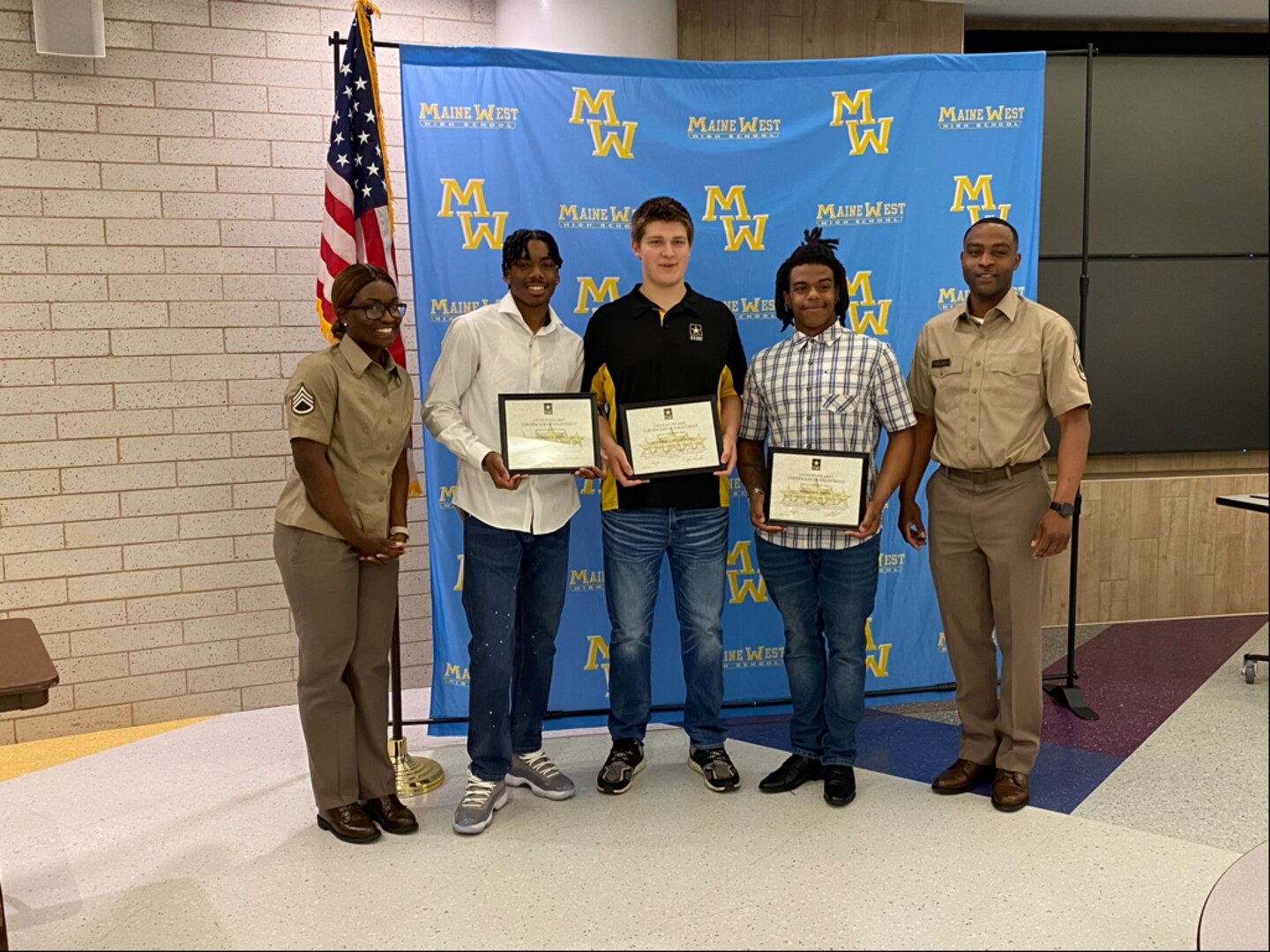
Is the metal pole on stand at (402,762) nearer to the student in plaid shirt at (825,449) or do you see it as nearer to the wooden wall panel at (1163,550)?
the student in plaid shirt at (825,449)

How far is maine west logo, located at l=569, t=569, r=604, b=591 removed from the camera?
426cm

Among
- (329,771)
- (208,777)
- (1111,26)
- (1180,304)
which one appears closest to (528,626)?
(329,771)

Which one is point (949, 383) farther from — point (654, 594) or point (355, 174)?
point (355, 174)

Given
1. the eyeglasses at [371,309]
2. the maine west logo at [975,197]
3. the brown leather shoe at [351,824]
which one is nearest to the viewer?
the eyeglasses at [371,309]

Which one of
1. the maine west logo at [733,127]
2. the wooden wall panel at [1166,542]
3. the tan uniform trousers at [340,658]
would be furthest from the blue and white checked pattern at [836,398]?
the wooden wall panel at [1166,542]

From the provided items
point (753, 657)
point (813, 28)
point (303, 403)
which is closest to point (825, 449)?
point (753, 657)

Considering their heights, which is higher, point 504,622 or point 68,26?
point 68,26

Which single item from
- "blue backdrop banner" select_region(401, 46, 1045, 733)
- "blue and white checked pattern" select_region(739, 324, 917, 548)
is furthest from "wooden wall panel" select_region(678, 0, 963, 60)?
"blue and white checked pattern" select_region(739, 324, 917, 548)

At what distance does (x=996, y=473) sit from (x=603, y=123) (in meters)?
1.90

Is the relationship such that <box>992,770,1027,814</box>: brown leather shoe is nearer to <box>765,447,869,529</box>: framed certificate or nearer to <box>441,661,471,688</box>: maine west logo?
<box>765,447,869,529</box>: framed certificate

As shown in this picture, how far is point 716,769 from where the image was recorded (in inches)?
145

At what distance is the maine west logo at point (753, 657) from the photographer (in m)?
4.40

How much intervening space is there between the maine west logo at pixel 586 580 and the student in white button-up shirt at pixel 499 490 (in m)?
0.68

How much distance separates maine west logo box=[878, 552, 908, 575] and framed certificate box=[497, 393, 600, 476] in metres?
1.53
